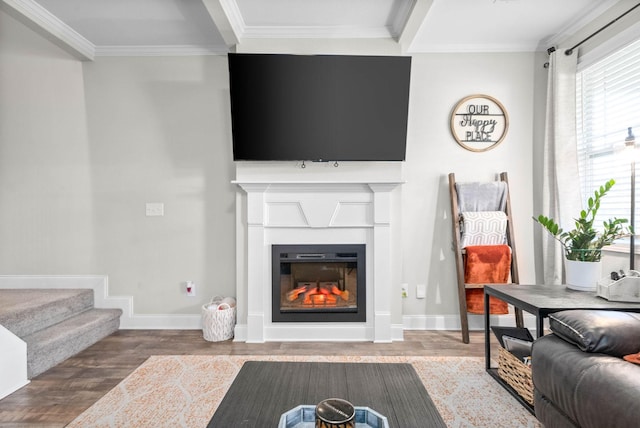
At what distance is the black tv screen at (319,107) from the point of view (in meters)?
2.77

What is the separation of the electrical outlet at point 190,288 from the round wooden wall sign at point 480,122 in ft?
8.66

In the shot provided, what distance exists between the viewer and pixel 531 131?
124 inches

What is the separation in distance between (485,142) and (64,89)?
3.76 meters

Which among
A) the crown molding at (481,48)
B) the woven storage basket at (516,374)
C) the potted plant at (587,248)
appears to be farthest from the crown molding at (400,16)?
the woven storage basket at (516,374)

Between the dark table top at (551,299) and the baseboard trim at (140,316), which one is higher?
the dark table top at (551,299)

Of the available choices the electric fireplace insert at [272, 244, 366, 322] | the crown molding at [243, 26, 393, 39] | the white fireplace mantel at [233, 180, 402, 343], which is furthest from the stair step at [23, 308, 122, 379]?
the crown molding at [243, 26, 393, 39]

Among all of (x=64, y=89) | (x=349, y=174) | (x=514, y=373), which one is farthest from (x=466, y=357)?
(x=64, y=89)

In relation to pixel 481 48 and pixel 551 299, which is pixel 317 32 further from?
pixel 551 299

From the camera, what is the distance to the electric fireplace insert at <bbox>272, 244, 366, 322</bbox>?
295 cm

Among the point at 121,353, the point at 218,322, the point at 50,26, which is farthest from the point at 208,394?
the point at 50,26

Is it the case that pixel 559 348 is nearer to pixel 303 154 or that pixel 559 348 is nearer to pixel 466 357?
pixel 466 357

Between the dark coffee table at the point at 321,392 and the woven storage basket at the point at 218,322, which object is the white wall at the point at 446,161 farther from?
the dark coffee table at the point at 321,392

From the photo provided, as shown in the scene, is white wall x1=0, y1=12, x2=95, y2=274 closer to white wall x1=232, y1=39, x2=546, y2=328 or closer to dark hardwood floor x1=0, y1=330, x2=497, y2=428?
dark hardwood floor x1=0, y1=330, x2=497, y2=428

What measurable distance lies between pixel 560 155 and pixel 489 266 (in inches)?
41.2
